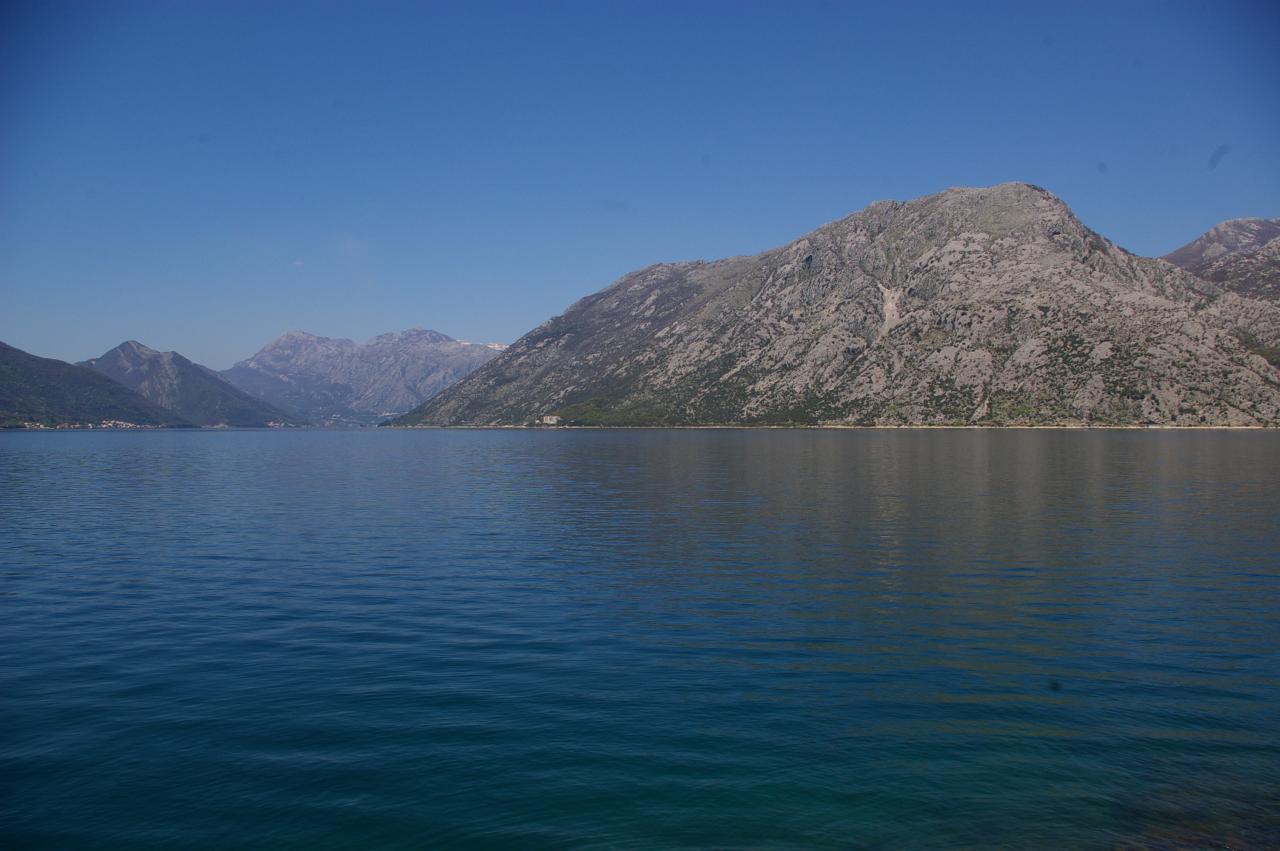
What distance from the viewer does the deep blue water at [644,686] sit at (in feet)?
64.3

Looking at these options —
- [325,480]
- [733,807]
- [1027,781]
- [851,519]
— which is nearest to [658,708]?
[733,807]

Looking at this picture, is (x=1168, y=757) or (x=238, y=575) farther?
(x=238, y=575)

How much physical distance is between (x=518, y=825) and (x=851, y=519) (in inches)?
2189

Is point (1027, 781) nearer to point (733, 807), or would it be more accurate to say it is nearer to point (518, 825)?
point (733, 807)

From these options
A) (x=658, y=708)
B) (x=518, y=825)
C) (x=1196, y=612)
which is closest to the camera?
(x=518, y=825)

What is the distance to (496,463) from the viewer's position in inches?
6378

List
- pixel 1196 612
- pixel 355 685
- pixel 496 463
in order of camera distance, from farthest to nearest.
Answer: pixel 496 463 < pixel 1196 612 < pixel 355 685

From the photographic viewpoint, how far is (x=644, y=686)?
28328 mm

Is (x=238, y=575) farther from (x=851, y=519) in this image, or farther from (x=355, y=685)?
(x=851, y=519)

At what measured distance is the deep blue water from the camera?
1961cm

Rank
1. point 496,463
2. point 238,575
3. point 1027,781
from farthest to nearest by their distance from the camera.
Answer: point 496,463
point 238,575
point 1027,781

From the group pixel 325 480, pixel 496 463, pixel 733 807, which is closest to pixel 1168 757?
pixel 733 807

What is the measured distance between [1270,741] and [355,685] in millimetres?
30427

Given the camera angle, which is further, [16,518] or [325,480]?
[325,480]
